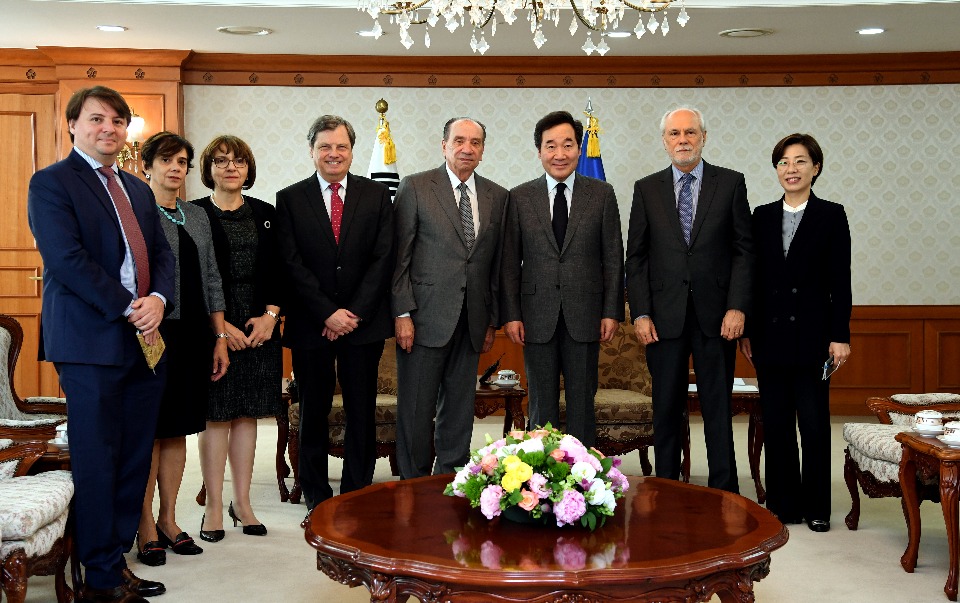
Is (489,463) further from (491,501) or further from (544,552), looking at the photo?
(544,552)

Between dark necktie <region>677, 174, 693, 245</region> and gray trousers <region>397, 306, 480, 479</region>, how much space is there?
1102 millimetres

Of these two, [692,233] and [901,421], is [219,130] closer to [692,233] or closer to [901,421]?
[692,233]

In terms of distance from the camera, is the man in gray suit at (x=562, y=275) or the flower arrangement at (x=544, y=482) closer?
the flower arrangement at (x=544, y=482)

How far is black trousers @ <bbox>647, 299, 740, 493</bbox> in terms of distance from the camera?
479 centimetres

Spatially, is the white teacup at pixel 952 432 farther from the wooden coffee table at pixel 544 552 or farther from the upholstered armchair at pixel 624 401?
the upholstered armchair at pixel 624 401

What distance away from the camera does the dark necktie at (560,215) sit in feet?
15.6

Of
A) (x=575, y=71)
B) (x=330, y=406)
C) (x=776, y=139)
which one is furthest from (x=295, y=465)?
(x=776, y=139)

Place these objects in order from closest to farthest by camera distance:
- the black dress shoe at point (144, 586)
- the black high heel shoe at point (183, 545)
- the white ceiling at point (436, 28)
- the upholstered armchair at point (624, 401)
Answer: the black dress shoe at point (144, 586), the black high heel shoe at point (183, 545), the upholstered armchair at point (624, 401), the white ceiling at point (436, 28)

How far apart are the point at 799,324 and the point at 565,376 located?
111 centimetres

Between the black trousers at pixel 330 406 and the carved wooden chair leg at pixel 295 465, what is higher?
the black trousers at pixel 330 406

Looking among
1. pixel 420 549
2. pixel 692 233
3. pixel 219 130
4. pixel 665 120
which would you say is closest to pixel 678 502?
pixel 420 549

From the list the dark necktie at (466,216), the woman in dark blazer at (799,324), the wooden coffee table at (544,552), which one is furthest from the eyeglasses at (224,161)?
the woman in dark blazer at (799,324)

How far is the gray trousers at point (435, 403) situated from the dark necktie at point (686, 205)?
3.61 ft

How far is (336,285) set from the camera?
15.3ft
